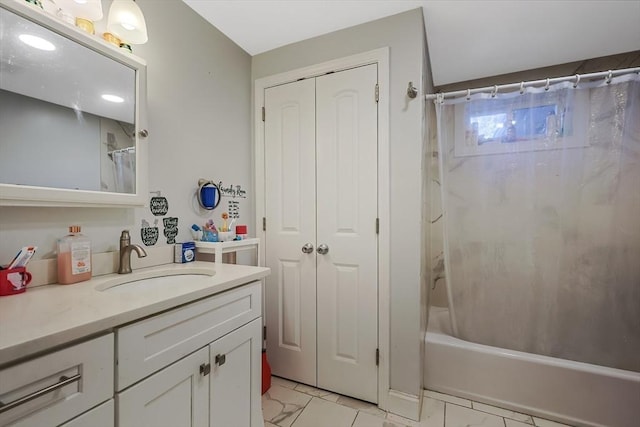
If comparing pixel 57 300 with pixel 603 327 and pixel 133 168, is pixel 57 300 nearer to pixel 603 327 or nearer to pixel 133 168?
pixel 133 168

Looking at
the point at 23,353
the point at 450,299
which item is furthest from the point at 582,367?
the point at 23,353

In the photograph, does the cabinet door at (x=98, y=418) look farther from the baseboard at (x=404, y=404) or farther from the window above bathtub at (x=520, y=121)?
the window above bathtub at (x=520, y=121)

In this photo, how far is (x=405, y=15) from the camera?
5.08 feet

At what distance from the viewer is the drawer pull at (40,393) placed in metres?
0.51

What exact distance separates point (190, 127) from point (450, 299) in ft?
6.59

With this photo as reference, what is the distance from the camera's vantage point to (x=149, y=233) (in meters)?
1.34

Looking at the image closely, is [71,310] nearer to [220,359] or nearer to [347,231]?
[220,359]

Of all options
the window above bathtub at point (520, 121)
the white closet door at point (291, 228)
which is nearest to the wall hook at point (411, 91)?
the window above bathtub at point (520, 121)

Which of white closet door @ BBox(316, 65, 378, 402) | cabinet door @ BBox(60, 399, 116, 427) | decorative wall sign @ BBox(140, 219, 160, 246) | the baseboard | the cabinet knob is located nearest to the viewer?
cabinet door @ BBox(60, 399, 116, 427)

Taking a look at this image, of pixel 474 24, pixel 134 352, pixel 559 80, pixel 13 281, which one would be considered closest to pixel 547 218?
pixel 559 80

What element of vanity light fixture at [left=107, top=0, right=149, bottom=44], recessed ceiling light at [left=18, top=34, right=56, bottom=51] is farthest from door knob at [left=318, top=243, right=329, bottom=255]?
recessed ceiling light at [left=18, top=34, right=56, bottom=51]

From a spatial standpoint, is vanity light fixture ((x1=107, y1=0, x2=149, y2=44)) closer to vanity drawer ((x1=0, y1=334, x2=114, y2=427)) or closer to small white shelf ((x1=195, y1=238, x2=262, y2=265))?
small white shelf ((x1=195, y1=238, x2=262, y2=265))

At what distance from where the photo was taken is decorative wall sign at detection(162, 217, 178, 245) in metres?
1.42

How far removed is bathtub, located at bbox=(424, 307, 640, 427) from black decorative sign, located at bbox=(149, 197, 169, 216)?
5.92 ft
